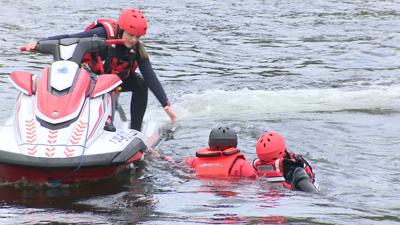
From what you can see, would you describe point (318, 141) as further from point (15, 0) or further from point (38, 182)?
point (15, 0)

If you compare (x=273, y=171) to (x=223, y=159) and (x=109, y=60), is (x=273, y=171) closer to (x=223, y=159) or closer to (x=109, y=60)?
(x=223, y=159)

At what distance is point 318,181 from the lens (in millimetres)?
A: 5770

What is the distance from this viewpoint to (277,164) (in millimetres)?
5379

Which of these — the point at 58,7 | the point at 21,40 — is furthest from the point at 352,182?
the point at 58,7

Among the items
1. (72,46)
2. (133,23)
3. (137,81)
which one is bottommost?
(137,81)

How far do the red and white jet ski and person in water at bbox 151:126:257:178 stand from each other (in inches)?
26.3

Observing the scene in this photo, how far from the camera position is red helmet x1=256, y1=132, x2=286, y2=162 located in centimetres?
542

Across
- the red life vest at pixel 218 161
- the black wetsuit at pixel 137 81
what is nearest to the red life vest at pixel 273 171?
the red life vest at pixel 218 161

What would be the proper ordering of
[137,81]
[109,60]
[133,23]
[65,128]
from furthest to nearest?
1. [137,81]
2. [109,60]
3. [133,23]
4. [65,128]

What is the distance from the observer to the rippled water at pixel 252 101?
170 inches

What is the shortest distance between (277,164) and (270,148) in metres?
0.17

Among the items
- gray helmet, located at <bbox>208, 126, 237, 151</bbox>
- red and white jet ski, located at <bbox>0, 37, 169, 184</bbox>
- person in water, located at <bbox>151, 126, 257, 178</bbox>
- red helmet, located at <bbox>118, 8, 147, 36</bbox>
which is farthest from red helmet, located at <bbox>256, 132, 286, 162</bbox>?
red helmet, located at <bbox>118, 8, 147, 36</bbox>

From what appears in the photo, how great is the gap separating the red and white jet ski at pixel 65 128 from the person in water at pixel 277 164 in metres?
1.22

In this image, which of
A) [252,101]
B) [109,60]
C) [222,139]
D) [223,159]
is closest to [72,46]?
[109,60]
